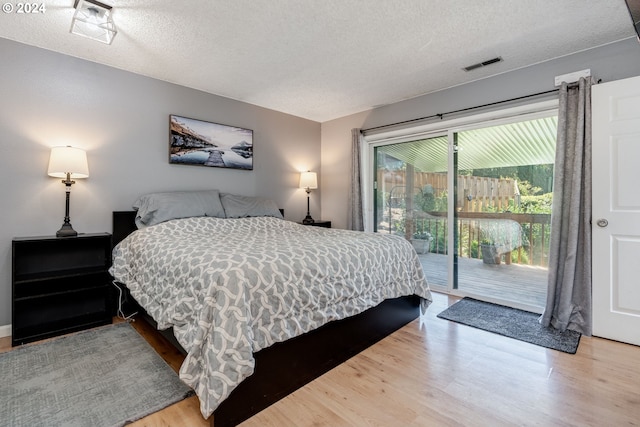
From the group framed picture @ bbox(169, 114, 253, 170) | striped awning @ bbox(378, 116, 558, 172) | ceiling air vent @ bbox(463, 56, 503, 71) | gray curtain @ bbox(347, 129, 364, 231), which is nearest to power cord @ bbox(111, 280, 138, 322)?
framed picture @ bbox(169, 114, 253, 170)

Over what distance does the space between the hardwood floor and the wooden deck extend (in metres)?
0.69

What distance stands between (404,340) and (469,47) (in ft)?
8.01

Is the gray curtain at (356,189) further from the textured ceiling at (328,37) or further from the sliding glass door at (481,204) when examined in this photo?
the textured ceiling at (328,37)

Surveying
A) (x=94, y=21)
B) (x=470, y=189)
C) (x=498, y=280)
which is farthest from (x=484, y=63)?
(x=94, y=21)

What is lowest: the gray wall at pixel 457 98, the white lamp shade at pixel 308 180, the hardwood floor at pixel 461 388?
the hardwood floor at pixel 461 388

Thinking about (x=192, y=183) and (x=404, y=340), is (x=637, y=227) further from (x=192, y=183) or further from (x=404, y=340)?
(x=192, y=183)

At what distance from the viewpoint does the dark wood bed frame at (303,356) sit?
147 centimetres

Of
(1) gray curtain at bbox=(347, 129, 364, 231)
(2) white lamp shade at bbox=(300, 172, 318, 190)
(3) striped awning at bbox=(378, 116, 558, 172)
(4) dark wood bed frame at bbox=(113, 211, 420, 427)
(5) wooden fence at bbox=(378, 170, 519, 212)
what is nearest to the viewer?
(4) dark wood bed frame at bbox=(113, 211, 420, 427)

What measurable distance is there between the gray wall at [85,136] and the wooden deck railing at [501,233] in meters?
2.50

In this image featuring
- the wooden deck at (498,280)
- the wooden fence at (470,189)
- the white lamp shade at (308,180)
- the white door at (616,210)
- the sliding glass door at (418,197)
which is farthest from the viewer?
the white lamp shade at (308,180)

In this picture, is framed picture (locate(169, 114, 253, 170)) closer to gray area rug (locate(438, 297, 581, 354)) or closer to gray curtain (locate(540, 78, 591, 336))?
gray area rug (locate(438, 297, 581, 354))

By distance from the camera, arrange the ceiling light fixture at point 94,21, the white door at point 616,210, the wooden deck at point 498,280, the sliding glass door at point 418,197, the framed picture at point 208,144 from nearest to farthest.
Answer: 1. the ceiling light fixture at point 94,21
2. the white door at point 616,210
3. the wooden deck at point 498,280
4. the framed picture at point 208,144
5. the sliding glass door at point 418,197

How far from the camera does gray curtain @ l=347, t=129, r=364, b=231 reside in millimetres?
4148

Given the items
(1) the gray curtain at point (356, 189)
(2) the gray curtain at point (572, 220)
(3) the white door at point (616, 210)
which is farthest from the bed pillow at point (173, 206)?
(3) the white door at point (616, 210)
